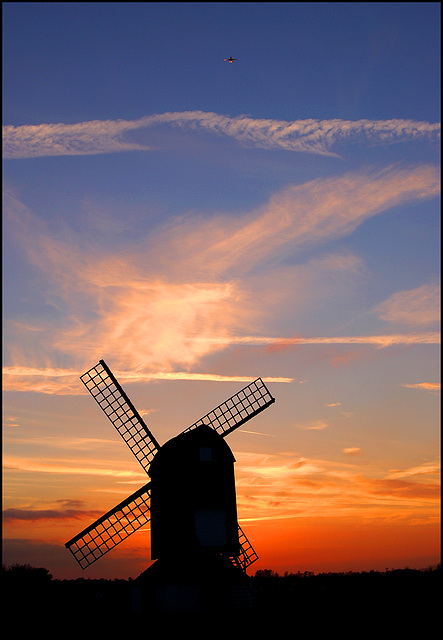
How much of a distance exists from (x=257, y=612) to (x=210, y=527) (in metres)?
4.73

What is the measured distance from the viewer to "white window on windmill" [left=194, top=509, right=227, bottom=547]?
31156mm

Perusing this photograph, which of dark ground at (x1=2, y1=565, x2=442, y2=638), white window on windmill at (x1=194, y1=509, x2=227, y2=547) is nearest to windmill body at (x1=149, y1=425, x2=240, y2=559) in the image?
white window on windmill at (x1=194, y1=509, x2=227, y2=547)

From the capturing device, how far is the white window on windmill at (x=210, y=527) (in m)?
31.2

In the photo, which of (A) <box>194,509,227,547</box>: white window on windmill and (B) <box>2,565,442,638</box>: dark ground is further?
(A) <box>194,509,227,547</box>: white window on windmill

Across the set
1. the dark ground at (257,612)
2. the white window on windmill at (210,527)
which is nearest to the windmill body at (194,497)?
the white window on windmill at (210,527)

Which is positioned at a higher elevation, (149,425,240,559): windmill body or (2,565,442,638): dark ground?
(149,425,240,559): windmill body

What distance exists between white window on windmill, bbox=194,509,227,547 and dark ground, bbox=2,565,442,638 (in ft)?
10.2

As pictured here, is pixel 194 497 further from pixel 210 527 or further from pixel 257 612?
pixel 257 612

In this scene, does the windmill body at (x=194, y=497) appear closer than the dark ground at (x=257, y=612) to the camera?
No

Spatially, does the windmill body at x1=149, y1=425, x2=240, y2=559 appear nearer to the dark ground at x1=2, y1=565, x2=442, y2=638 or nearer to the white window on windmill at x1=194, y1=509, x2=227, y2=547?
the white window on windmill at x1=194, y1=509, x2=227, y2=547

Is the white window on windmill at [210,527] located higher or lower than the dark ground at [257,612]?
higher

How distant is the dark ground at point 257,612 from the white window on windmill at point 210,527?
10.2 feet

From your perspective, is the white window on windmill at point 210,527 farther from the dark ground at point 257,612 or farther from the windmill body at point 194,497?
the dark ground at point 257,612

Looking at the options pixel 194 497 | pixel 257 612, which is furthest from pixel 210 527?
pixel 257 612
